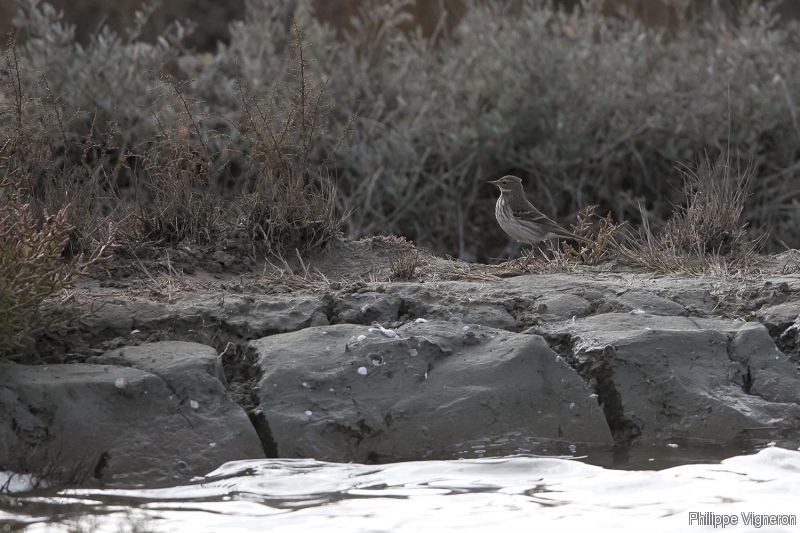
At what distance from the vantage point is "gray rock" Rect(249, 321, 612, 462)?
14.7 feet

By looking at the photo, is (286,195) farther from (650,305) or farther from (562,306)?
(650,305)

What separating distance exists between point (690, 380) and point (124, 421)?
2526 millimetres

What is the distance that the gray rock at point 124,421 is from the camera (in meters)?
4.15

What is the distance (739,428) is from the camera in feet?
15.4

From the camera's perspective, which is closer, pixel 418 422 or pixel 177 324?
pixel 418 422

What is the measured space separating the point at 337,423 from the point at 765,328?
218 centimetres

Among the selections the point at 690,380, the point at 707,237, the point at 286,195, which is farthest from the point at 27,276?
the point at 707,237

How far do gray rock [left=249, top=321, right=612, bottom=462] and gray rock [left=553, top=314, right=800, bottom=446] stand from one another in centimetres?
17

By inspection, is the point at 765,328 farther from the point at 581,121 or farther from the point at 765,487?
the point at 581,121

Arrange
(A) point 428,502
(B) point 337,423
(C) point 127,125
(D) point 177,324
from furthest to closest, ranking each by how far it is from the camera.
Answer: (C) point 127,125 < (D) point 177,324 < (B) point 337,423 < (A) point 428,502

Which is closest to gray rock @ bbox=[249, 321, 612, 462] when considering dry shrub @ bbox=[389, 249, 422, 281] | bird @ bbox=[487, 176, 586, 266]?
dry shrub @ bbox=[389, 249, 422, 281]

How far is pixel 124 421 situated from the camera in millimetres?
4277

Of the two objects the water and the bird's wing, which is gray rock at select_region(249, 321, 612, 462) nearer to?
the water

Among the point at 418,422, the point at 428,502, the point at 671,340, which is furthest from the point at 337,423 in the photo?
the point at 671,340
